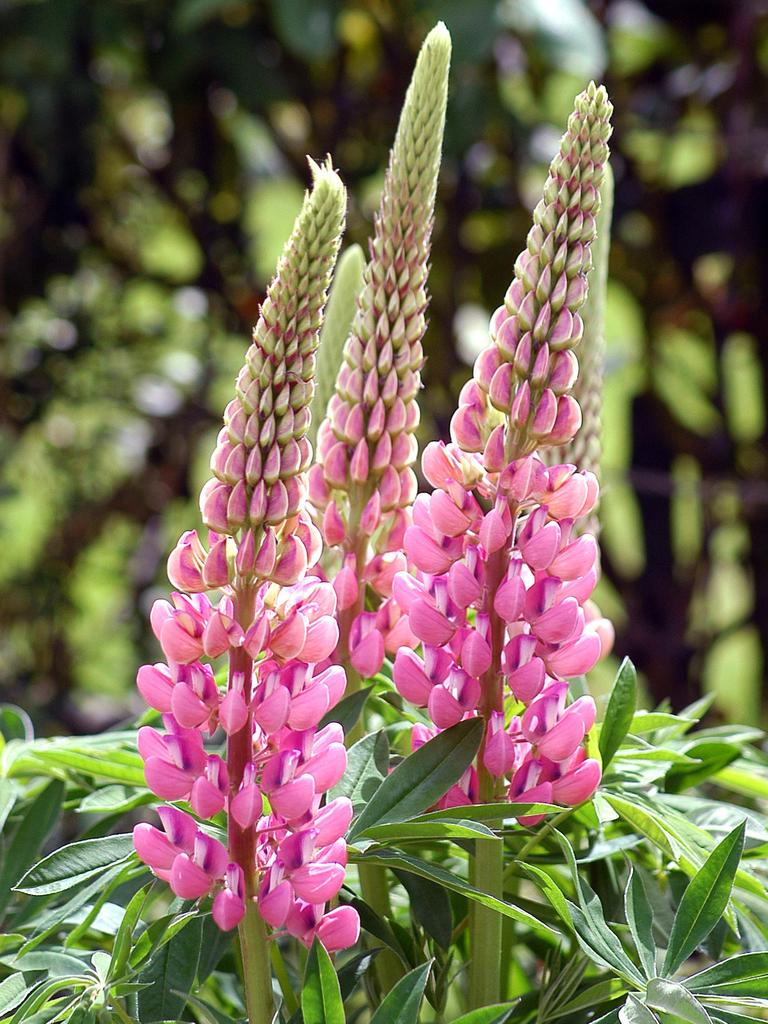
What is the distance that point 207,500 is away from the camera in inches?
17.4

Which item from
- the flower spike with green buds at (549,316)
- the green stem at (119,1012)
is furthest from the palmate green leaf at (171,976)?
the flower spike with green buds at (549,316)

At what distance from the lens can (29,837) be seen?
593 millimetres

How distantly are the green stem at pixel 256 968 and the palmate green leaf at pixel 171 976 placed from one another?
0.11ft

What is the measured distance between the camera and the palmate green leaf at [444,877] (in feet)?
1.41

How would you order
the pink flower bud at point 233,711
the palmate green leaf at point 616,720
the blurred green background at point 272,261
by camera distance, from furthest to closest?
the blurred green background at point 272,261 → the palmate green leaf at point 616,720 → the pink flower bud at point 233,711

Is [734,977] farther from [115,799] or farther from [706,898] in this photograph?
[115,799]

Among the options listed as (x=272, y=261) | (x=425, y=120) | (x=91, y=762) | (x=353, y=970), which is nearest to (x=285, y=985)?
(x=353, y=970)

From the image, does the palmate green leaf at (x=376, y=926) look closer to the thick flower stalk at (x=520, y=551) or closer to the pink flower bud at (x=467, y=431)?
the thick flower stalk at (x=520, y=551)

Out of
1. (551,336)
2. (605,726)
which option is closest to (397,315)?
(551,336)

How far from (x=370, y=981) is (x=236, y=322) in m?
1.52

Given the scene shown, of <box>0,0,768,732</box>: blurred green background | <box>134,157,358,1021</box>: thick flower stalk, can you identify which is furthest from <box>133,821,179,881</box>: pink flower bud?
<box>0,0,768,732</box>: blurred green background

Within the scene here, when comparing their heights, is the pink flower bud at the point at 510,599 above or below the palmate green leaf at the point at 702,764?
above

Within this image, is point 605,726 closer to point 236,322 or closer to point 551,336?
point 551,336

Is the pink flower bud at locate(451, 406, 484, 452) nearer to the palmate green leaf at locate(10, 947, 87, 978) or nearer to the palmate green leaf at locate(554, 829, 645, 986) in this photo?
the palmate green leaf at locate(554, 829, 645, 986)
